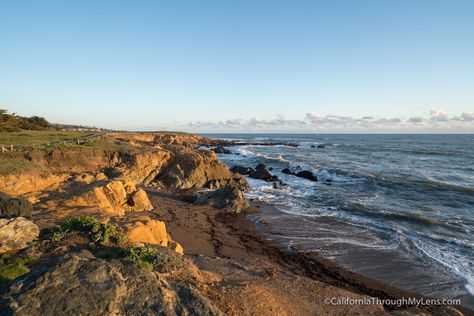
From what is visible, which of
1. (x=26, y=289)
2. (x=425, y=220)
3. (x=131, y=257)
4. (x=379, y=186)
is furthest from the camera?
(x=379, y=186)

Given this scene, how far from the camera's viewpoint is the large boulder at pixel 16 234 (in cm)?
820

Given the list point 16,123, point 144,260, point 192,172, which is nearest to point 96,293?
point 144,260

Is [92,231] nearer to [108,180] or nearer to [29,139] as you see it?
[108,180]

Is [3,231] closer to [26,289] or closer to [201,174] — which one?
[26,289]

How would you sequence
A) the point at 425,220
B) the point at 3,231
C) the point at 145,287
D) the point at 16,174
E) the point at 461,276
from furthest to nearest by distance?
the point at 425,220 < the point at 16,174 < the point at 461,276 < the point at 3,231 < the point at 145,287

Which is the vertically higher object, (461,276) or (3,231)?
(3,231)

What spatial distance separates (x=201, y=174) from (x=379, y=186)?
61.4 ft

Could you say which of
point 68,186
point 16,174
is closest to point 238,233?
point 68,186

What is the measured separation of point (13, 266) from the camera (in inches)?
271

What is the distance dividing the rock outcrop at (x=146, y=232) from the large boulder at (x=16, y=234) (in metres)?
2.66

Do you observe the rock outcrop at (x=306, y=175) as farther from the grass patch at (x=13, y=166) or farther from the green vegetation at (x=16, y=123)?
the green vegetation at (x=16, y=123)

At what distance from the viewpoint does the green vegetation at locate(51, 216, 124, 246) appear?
889 cm

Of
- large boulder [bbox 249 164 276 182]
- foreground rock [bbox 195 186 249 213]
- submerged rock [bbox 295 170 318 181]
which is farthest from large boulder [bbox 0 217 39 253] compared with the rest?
submerged rock [bbox 295 170 318 181]

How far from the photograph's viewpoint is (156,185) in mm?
27375
